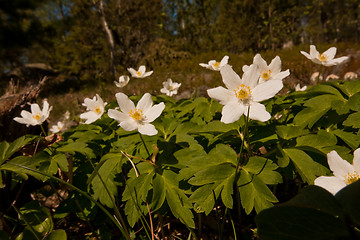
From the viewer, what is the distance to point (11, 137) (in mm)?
2885

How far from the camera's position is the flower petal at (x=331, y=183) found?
101cm

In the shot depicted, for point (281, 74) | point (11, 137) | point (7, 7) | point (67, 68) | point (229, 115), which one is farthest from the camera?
point (67, 68)

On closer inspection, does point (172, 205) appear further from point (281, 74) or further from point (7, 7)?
point (7, 7)

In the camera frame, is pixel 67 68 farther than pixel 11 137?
Yes

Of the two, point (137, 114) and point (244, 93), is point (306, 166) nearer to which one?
point (244, 93)

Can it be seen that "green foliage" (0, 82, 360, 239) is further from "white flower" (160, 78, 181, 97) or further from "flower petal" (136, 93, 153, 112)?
"white flower" (160, 78, 181, 97)

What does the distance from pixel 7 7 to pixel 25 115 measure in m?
16.8

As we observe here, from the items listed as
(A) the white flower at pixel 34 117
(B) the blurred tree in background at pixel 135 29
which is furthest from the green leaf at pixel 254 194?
(B) the blurred tree in background at pixel 135 29

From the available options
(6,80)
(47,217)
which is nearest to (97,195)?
(47,217)

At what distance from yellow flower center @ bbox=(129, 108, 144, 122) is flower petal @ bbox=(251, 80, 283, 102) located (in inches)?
33.9

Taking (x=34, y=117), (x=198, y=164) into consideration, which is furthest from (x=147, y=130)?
(x=34, y=117)

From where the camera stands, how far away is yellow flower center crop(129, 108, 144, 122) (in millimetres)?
1698

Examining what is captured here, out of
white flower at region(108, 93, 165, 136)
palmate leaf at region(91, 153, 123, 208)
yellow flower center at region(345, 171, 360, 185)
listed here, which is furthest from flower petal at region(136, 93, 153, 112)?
yellow flower center at region(345, 171, 360, 185)

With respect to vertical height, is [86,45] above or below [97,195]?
below
